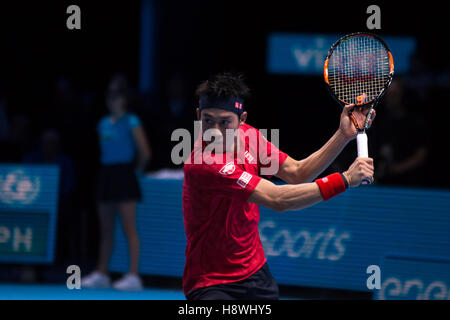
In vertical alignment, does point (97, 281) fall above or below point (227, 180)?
below

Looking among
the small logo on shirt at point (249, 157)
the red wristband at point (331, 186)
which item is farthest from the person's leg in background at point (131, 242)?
the red wristband at point (331, 186)

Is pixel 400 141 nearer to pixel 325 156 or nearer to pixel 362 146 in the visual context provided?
pixel 325 156

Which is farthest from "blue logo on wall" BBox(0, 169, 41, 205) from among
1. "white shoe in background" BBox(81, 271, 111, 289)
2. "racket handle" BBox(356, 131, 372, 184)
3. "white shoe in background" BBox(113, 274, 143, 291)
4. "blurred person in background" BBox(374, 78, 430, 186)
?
"racket handle" BBox(356, 131, 372, 184)

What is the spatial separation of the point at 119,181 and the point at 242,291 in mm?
3070

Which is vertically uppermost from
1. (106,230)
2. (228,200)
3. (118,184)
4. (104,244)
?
(228,200)

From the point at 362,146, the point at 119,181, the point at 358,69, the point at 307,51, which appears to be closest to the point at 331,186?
the point at 362,146

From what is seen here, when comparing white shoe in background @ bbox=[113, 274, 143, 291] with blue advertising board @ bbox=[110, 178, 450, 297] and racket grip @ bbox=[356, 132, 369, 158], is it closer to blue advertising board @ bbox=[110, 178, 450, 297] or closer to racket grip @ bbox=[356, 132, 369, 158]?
blue advertising board @ bbox=[110, 178, 450, 297]

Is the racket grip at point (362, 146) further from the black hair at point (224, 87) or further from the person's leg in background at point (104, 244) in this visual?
the person's leg in background at point (104, 244)

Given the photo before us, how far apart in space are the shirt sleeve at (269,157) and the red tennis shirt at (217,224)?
11.5 inches

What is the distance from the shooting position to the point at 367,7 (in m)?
8.70

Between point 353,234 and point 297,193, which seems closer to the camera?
point 297,193

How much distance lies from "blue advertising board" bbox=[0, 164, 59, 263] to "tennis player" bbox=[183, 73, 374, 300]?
336 centimetres

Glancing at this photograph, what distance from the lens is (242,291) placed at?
3277 mm

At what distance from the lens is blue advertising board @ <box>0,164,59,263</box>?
21.1 ft
